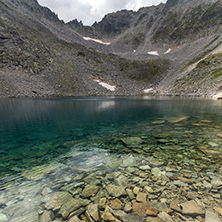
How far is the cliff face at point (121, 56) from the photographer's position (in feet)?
214

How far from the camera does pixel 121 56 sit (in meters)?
130

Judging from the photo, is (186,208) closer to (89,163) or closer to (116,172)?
(116,172)

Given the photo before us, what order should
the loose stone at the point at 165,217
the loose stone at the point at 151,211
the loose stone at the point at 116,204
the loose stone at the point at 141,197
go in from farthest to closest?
the loose stone at the point at 141,197 → the loose stone at the point at 116,204 → the loose stone at the point at 151,211 → the loose stone at the point at 165,217

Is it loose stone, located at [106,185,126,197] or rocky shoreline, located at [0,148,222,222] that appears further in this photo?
loose stone, located at [106,185,126,197]

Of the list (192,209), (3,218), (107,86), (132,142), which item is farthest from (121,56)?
(3,218)

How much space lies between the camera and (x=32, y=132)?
13.0m

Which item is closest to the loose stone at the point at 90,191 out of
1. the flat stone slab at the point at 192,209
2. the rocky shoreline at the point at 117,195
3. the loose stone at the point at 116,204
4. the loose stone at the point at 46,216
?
the rocky shoreline at the point at 117,195

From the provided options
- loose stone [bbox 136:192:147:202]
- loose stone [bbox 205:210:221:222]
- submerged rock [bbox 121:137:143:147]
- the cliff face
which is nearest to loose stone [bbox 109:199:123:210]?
loose stone [bbox 136:192:147:202]

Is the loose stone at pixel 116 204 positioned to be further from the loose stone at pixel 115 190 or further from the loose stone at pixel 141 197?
the loose stone at pixel 141 197

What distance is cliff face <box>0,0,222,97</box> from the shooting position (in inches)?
2566

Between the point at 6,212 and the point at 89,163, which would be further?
the point at 89,163

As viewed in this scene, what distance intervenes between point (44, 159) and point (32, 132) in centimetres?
695

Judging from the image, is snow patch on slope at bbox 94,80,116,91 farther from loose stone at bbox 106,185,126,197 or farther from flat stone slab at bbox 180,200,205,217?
flat stone slab at bbox 180,200,205,217

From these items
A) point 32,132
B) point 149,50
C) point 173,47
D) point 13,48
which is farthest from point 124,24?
point 32,132
